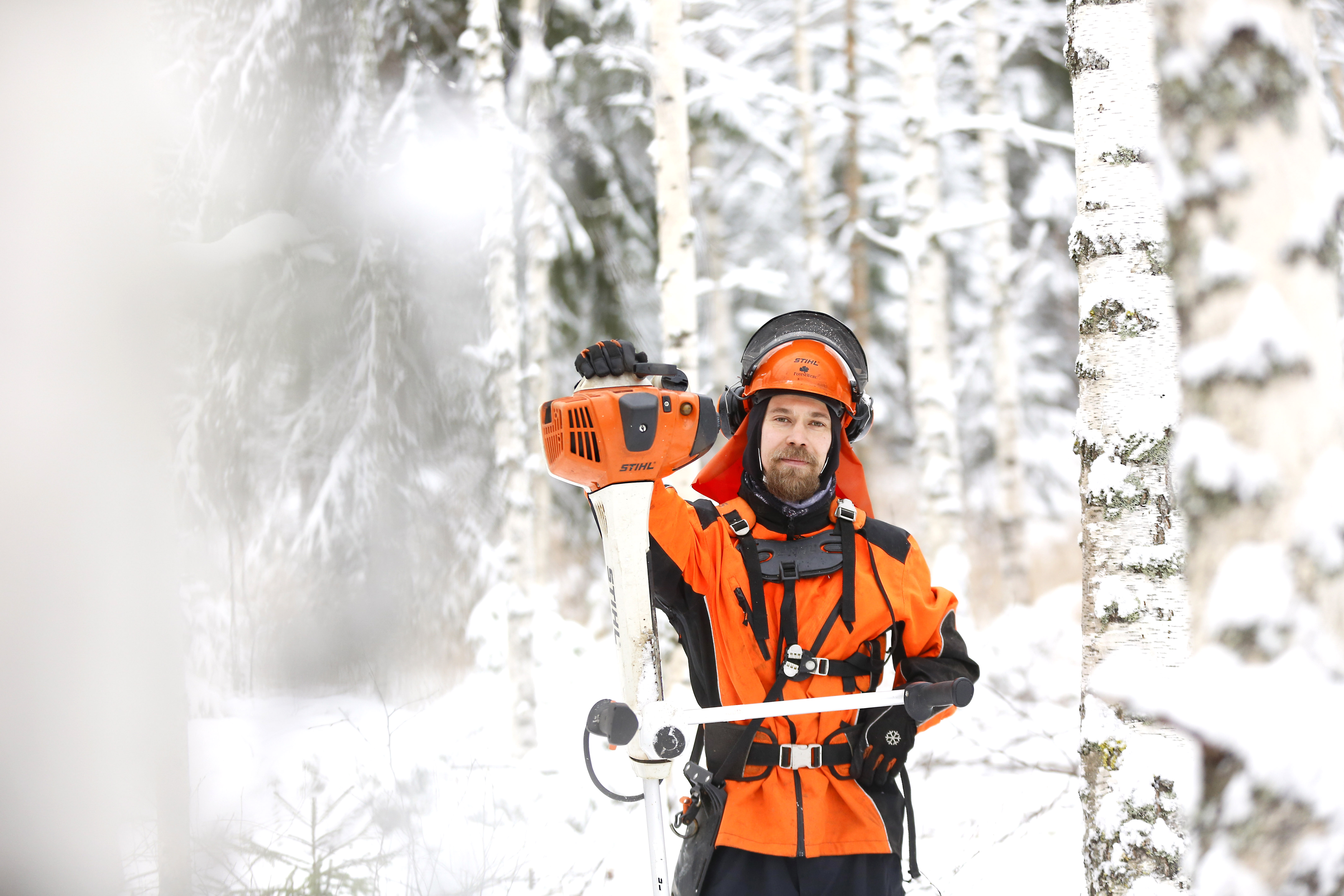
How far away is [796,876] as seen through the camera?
82.7 inches

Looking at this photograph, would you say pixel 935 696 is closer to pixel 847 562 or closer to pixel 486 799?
pixel 847 562

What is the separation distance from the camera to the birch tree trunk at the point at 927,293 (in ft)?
23.0

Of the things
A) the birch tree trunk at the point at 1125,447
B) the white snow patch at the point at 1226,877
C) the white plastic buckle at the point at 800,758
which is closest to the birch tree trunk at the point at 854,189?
the birch tree trunk at the point at 1125,447

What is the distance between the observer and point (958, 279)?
14.0m

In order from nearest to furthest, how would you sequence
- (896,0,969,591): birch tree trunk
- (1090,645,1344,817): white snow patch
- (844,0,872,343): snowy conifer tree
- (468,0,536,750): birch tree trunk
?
(1090,645,1344,817): white snow patch → (468,0,536,750): birch tree trunk → (896,0,969,591): birch tree trunk → (844,0,872,343): snowy conifer tree

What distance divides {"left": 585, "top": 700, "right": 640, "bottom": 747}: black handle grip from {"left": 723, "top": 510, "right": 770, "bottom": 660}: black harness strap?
39cm

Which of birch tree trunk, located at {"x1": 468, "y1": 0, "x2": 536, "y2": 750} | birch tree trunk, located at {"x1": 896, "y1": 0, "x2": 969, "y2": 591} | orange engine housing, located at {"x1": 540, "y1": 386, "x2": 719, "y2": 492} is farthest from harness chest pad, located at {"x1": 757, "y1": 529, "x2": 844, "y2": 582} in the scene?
birch tree trunk, located at {"x1": 896, "y1": 0, "x2": 969, "y2": 591}

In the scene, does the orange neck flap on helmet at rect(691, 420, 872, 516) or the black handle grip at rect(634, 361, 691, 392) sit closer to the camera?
the black handle grip at rect(634, 361, 691, 392)

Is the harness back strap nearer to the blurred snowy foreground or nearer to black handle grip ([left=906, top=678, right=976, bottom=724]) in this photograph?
black handle grip ([left=906, top=678, right=976, bottom=724])

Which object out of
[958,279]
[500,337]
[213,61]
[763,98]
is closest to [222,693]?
[213,61]

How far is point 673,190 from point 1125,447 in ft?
10.2

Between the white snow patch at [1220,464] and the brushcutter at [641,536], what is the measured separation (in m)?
1.08

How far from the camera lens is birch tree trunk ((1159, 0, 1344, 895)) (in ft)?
3.18

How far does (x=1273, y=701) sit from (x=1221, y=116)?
2.15ft
